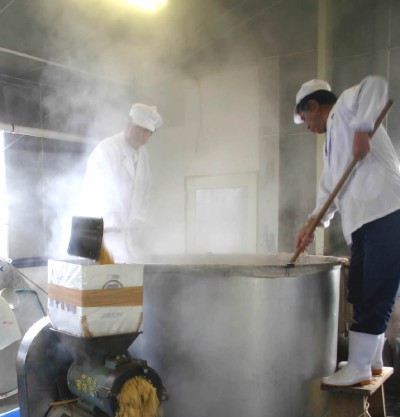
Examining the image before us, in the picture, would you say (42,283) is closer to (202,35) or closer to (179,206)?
(179,206)

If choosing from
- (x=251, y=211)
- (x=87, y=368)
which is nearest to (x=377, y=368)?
(x=87, y=368)

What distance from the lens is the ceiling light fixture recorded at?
3.02m

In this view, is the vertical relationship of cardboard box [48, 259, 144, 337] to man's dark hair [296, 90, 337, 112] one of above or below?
below

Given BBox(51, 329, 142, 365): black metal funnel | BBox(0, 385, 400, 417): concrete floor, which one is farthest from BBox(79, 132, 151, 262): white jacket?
BBox(0, 385, 400, 417): concrete floor

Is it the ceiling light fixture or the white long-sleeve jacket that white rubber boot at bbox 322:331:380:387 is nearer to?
the white long-sleeve jacket

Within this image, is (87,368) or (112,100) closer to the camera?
(87,368)

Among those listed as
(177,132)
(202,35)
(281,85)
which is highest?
(202,35)

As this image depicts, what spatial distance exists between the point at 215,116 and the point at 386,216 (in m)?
3.06

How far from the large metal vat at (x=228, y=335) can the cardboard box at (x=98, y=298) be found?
0.58 ft

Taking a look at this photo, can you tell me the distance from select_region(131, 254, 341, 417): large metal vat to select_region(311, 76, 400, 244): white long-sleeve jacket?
299 mm

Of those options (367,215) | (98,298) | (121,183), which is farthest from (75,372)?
(121,183)

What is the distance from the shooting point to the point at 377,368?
177 cm

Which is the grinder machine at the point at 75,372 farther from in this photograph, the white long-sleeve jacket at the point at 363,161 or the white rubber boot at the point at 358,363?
the white long-sleeve jacket at the point at 363,161

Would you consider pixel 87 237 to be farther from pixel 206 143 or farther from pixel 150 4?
pixel 206 143
